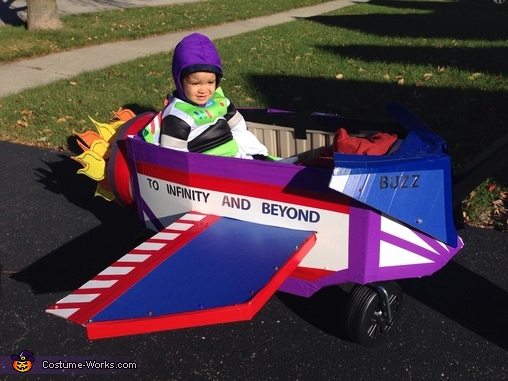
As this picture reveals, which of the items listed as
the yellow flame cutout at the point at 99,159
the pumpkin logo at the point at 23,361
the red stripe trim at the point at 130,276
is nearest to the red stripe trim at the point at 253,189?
the red stripe trim at the point at 130,276

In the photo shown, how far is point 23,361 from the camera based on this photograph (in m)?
3.18

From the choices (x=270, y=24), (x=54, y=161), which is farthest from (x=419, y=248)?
(x=270, y=24)

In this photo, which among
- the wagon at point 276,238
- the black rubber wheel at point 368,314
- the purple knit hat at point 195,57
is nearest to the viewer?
the wagon at point 276,238

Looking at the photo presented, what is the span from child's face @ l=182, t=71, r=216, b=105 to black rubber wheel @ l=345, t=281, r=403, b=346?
1593 millimetres

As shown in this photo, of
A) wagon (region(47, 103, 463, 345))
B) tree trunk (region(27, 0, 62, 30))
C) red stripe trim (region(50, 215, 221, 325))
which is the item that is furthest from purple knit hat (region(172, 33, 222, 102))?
tree trunk (region(27, 0, 62, 30))

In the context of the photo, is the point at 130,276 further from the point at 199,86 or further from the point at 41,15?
the point at 41,15

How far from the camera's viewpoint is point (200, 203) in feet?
11.0

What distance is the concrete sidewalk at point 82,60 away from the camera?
905 cm

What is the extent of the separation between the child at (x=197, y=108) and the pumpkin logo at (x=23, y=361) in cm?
151

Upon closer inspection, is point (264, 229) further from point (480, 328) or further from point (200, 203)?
point (480, 328)

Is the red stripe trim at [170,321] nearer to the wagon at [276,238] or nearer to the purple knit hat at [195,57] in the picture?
the wagon at [276,238]

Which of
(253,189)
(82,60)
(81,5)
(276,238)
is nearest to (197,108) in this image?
(253,189)

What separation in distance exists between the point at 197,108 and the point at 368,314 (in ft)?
5.81

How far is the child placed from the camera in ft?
11.5
